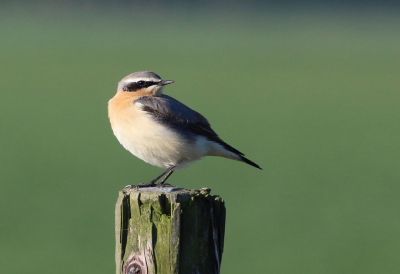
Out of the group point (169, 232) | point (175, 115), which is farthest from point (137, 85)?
point (169, 232)

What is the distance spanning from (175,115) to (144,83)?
547 mm

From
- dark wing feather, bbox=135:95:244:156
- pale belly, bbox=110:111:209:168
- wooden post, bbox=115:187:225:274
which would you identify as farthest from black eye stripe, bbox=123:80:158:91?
wooden post, bbox=115:187:225:274

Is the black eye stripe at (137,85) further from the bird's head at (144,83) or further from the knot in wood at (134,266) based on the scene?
the knot in wood at (134,266)

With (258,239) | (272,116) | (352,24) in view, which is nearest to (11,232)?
(258,239)

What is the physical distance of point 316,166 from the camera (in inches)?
685

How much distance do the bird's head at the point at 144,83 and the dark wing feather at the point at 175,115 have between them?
0.16 metres

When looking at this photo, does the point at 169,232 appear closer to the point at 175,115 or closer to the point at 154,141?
the point at 154,141

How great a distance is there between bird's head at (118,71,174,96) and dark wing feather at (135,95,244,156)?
159 mm

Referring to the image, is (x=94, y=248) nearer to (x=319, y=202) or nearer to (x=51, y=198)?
(x=51, y=198)

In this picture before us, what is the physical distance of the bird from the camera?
645cm

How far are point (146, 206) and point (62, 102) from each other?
2203 centimetres

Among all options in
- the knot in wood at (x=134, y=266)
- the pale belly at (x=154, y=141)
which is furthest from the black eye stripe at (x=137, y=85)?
the knot in wood at (x=134, y=266)

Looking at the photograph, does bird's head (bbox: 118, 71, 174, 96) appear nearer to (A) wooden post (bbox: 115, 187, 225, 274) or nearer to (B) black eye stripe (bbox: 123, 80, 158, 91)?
(B) black eye stripe (bbox: 123, 80, 158, 91)

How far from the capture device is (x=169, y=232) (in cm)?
426
